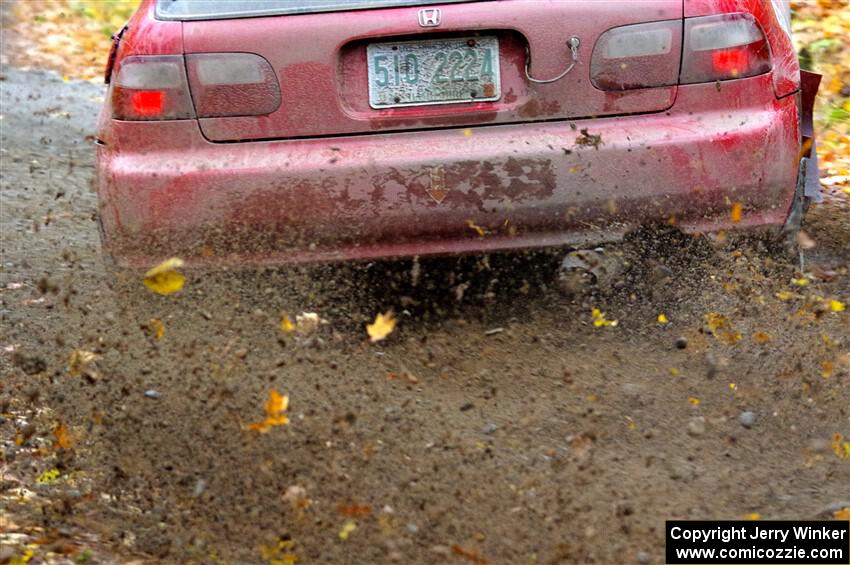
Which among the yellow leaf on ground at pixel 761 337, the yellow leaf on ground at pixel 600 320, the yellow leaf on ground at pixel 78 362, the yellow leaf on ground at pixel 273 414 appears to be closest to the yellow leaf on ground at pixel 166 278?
the yellow leaf on ground at pixel 78 362

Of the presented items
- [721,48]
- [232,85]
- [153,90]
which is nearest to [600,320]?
[721,48]

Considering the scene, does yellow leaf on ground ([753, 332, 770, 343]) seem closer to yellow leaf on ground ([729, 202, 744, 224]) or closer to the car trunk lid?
yellow leaf on ground ([729, 202, 744, 224])

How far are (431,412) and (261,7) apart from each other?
143cm

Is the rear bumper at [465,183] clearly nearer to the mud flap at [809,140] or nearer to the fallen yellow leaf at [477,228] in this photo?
the fallen yellow leaf at [477,228]

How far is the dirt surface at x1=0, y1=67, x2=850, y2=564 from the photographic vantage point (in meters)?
3.34

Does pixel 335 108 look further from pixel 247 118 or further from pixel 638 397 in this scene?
pixel 638 397

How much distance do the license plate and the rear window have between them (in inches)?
5.2

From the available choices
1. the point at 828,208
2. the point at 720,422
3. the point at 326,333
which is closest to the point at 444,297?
the point at 326,333

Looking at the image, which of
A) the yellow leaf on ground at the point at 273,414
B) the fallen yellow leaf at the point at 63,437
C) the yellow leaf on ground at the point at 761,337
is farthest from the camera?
the yellow leaf on ground at the point at 761,337

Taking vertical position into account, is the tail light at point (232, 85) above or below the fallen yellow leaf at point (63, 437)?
above

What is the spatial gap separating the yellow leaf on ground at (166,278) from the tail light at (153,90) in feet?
1.60

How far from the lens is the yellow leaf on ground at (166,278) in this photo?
434 centimetres

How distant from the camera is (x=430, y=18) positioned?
409cm

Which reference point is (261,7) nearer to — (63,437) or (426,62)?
(426,62)
